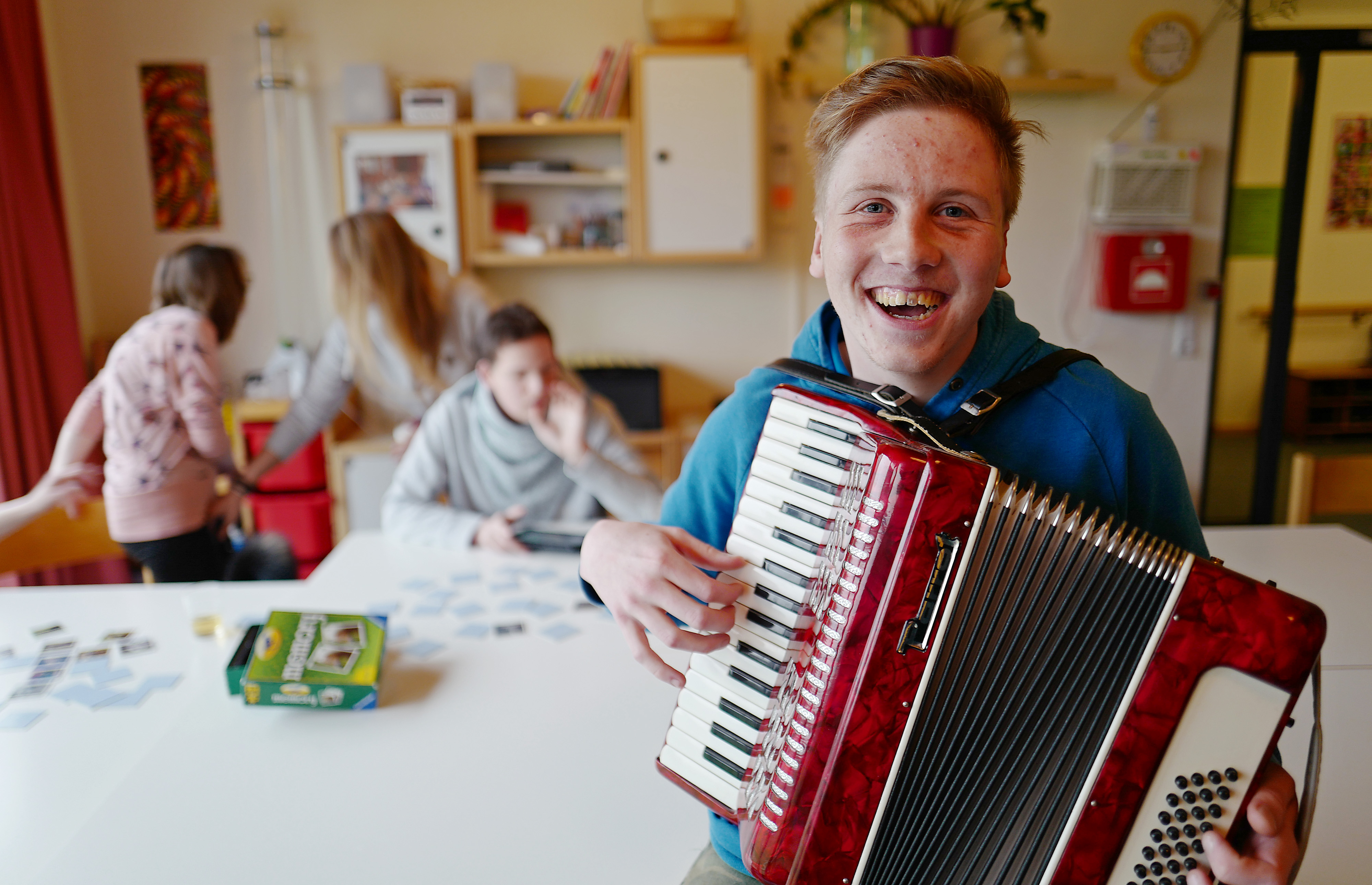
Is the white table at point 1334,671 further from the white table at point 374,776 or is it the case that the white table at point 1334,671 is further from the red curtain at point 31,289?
the red curtain at point 31,289

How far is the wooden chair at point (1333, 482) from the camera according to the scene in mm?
2197

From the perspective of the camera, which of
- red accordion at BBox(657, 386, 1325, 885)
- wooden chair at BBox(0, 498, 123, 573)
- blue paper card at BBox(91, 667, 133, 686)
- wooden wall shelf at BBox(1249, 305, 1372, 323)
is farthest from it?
wooden wall shelf at BBox(1249, 305, 1372, 323)

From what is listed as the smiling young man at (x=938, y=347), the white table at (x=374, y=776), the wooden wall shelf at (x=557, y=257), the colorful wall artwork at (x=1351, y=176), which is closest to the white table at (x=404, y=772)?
the white table at (x=374, y=776)

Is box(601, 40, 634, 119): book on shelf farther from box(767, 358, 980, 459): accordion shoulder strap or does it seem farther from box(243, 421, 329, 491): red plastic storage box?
box(767, 358, 980, 459): accordion shoulder strap

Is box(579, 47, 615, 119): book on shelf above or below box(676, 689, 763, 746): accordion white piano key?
above

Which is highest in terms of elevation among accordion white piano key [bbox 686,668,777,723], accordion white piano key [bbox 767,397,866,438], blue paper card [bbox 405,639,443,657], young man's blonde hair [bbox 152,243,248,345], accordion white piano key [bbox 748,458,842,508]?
young man's blonde hair [bbox 152,243,248,345]

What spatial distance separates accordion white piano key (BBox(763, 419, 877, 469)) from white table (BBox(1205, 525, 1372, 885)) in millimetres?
719

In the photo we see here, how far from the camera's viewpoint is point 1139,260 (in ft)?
12.5

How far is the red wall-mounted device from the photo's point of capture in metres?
3.79

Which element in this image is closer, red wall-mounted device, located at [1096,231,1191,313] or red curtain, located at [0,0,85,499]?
red curtain, located at [0,0,85,499]

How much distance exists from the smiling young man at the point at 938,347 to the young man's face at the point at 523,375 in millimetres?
1171

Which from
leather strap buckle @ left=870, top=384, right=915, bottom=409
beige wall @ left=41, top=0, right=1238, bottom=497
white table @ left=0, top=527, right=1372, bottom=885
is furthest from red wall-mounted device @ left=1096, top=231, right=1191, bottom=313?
leather strap buckle @ left=870, top=384, right=915, bottom=409

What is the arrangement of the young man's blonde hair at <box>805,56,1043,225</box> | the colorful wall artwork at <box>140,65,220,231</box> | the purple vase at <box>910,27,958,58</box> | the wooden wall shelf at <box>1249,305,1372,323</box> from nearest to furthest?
the young man's blonde hair at <box>805,56,1043,225</box> → the wooden wall shelf at <box>1249,305,1372,323</box> → the purple vase at <box>910,27,958,58</box> → the colorful wall artwork at <box>140,65,220,231</box>

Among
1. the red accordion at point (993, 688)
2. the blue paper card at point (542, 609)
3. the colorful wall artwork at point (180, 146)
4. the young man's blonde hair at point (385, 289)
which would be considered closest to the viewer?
the red accordion at point (993, 688)
